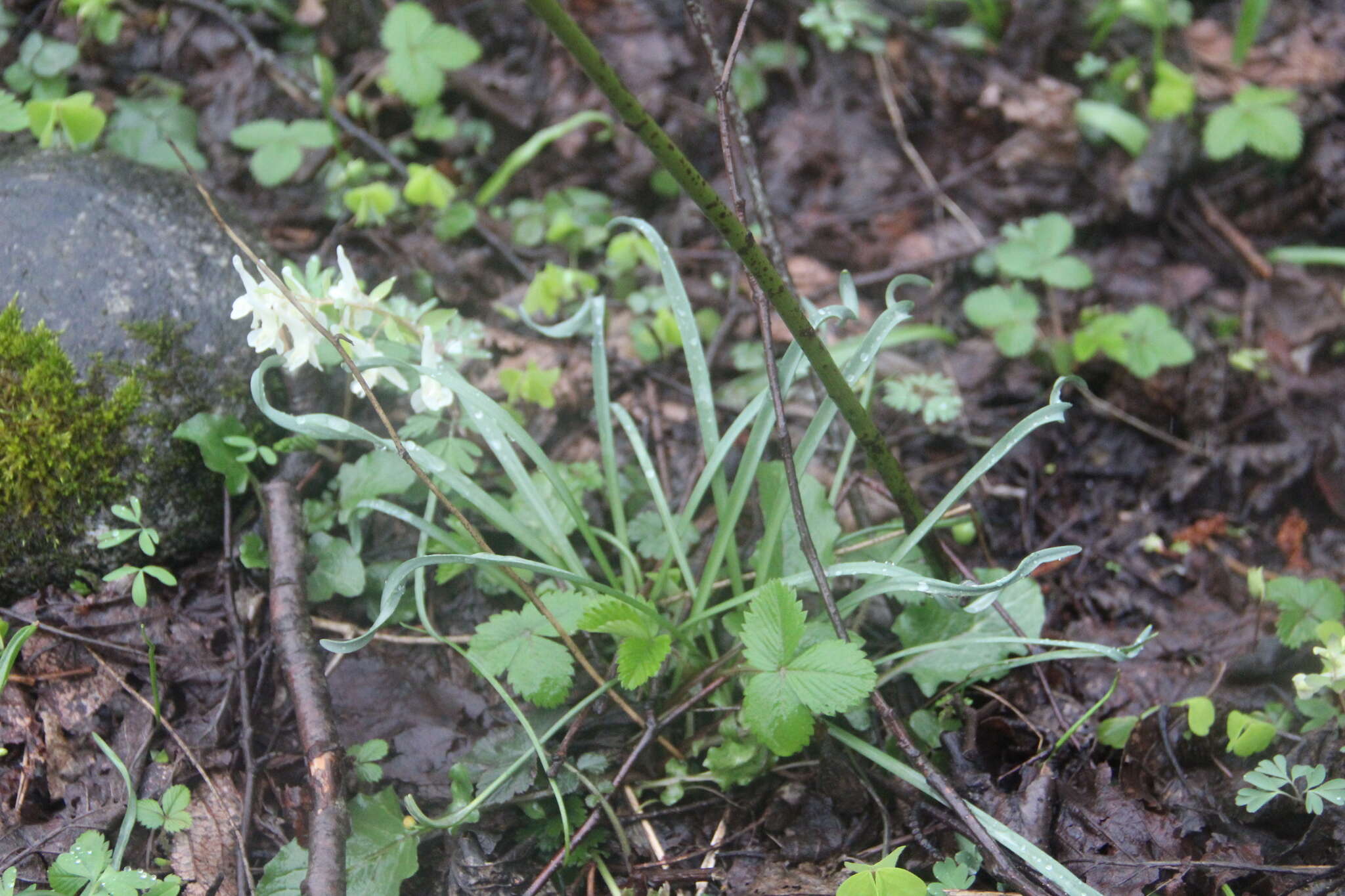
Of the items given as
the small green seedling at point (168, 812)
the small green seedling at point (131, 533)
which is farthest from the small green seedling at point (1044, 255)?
the small green seedling at point (168, 812)

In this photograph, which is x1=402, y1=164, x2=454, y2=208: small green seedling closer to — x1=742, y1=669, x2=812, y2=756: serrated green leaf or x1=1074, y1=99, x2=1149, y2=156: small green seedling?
x1=742, y1=669, x2=812, y2=756: serrated green leaf

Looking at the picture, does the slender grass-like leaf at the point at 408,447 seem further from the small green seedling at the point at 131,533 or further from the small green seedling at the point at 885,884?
the small green seedling at the point at 885,884

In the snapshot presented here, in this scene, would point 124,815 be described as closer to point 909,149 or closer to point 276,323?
point 276,323

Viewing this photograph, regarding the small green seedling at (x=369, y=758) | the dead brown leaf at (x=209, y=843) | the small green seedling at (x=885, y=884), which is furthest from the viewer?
the small green seedling at (x=369, y=758)

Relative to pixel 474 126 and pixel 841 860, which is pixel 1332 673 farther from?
pixel 474 126

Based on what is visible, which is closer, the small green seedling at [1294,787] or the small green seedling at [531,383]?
the small green seedling at [1294,787]

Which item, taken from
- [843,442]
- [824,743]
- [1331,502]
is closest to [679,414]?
[843,442]
